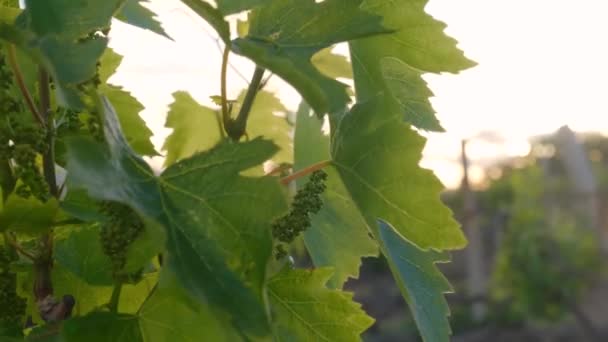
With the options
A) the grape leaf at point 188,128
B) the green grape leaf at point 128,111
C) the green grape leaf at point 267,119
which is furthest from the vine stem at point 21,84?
the green grape leaf at point 267,119

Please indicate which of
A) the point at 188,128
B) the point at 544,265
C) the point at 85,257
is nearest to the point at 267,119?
the point at 188,128

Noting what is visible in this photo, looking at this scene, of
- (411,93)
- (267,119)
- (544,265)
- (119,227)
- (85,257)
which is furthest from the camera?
(544,265)

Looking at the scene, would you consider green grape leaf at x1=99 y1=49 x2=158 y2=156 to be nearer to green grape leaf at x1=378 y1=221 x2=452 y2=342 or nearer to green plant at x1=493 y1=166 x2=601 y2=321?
green grape leaf at x1=378 y1=221 x2=452 y2=342

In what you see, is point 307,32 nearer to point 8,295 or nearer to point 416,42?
point 416,42

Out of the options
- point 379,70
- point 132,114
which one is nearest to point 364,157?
point 379,70

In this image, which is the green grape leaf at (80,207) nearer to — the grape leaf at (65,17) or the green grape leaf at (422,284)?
the grape leaf at (65,17)

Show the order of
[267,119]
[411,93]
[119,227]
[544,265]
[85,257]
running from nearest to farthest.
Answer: [119,227], [85,257], [411,93], [267,119], [544,265]
